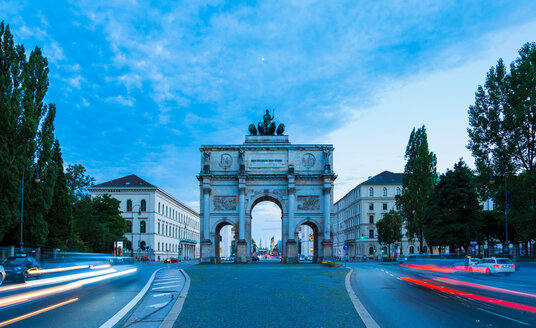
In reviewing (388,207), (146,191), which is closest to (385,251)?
(388,207)

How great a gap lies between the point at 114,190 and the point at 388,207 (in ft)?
187

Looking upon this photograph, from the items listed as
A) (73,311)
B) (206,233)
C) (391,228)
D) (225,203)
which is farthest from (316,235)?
(73,311)

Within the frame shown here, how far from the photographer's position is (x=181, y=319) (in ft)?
35.4

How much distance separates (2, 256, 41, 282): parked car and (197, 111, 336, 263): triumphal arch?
4260 cm

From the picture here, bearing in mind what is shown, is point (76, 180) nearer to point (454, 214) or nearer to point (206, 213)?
point (206, 213)

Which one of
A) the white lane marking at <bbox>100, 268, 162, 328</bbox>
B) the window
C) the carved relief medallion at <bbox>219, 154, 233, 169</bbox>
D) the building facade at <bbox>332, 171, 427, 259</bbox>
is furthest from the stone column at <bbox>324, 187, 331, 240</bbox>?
the white lane marking at <bbox>100, 268, 162, 328</bbox>

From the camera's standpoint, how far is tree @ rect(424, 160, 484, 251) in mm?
59188

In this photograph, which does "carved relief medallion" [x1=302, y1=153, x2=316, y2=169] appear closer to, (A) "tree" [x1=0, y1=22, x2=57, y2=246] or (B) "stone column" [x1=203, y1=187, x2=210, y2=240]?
(B) "stone column" [x1=203, y1=187, x2=210, y2=240]

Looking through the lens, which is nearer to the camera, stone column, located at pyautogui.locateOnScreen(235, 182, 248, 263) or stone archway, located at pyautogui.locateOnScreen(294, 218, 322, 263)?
stone column, located at pyautogui.locateOnScreen(235, 182, 248, 263)

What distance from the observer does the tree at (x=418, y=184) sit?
6419 cm

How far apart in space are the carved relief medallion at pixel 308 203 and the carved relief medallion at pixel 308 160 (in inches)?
165

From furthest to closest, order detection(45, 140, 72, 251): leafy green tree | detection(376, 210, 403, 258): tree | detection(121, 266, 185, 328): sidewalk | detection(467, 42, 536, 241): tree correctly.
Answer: detection(376, 210, 403, 258): tree
detection(45, 140, 72, 251): leafy green tree
detection(467, 42, 536, 241): tree
detection(121, 266, 185, 328): sidewalk

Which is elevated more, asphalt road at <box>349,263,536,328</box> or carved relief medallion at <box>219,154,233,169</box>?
carved relief medallion at <box>219,154,233,169</box>

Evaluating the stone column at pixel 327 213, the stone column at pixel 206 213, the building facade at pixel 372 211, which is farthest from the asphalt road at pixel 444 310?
the building facade at pixel 372 211
